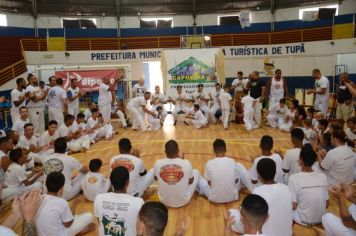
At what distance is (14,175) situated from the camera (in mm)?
5930

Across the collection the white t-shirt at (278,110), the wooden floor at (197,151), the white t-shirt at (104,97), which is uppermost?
the white t-shirt at (104,97)

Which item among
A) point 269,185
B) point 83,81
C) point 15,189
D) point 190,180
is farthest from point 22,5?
point 269,185

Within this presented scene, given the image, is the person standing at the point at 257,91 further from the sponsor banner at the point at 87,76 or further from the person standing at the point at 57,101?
the person standing at the point at 57,101

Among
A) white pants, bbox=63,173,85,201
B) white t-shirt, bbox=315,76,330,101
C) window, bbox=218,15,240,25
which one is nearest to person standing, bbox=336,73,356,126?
white t-shirt, bbox=315,76,330,101

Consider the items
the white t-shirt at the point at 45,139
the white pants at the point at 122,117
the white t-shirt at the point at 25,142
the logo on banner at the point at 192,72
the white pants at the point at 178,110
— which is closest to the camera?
the white t-shirt at the point at 25,142

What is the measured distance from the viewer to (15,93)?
10.2 meters

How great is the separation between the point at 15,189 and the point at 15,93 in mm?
5181

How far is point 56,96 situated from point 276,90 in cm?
811

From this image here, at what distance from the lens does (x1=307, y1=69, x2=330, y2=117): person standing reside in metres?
10.8

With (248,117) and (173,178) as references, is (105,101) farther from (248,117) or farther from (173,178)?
(173,178)

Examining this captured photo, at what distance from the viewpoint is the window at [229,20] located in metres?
24.9

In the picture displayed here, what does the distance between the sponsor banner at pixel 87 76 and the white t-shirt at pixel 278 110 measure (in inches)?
285

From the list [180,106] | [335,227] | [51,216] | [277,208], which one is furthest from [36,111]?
[335,227]

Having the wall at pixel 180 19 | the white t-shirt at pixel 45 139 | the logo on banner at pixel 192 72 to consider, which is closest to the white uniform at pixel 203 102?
the logo on banner at pixel 192 72
